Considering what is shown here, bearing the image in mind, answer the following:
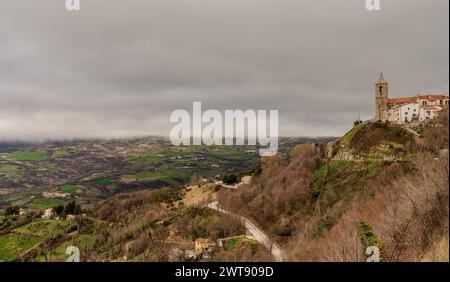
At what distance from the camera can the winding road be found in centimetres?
Result: 3643

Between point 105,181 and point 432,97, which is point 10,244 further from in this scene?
point 105,181

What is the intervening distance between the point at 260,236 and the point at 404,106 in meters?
30.5

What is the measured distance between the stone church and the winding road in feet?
91.6

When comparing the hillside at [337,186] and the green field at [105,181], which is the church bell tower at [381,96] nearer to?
the hillside at [337,186]

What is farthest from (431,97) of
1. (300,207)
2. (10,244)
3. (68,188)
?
(68,188)

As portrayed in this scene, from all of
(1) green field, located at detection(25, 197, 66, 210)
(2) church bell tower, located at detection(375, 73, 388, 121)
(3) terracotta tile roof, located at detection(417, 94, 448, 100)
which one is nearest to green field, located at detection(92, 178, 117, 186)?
(1) green field, located at detection(25, 197, 66, 210)

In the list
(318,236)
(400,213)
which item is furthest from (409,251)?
(318,236)

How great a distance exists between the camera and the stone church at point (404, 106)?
159 ft

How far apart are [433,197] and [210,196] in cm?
6329

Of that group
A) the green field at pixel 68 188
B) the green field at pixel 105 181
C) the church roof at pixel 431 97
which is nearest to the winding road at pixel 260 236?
the church roof at pixel 431 97

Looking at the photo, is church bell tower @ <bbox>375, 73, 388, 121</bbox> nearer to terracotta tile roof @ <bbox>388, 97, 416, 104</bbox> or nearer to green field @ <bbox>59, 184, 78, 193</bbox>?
terracotta tile roof @ <bbox>388, 97, 416, 104</bbox>

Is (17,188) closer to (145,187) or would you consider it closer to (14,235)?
(145,187)

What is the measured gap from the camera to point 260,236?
46156mm
